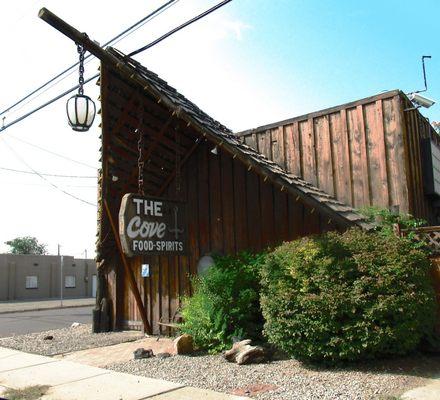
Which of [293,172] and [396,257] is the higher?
[293,172]

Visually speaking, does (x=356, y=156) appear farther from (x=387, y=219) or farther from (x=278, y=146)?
(x=278, y=146)

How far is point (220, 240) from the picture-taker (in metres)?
11.1

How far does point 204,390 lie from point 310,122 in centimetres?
616

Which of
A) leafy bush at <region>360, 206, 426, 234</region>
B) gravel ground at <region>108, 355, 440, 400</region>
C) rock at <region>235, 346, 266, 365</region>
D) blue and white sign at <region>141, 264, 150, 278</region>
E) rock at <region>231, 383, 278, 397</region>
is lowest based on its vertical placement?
rock at <region>231, 383, 278, 397</region>

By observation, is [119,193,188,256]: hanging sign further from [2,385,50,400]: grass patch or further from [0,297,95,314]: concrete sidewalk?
[0,297,95,314]: concrete sidewalk

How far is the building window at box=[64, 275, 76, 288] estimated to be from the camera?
44.4 metres

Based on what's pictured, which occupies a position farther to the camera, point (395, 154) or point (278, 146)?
point (278, 146)

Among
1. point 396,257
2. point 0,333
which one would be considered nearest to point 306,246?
point 396,257

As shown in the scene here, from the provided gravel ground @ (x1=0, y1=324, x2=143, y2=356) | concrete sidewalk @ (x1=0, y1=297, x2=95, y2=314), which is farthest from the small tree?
gravel ground @ (x1=0, y1=324, x2=143, y2=356)

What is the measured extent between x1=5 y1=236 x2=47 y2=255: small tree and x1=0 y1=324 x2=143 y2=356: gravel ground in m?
74.7

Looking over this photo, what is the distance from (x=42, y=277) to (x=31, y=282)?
1.19m

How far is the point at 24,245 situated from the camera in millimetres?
83688

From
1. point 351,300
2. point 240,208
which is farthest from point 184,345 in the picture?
point 351,300

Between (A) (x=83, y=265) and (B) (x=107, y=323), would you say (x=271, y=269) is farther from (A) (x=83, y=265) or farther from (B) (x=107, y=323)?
(A) (x=83, y=265)
